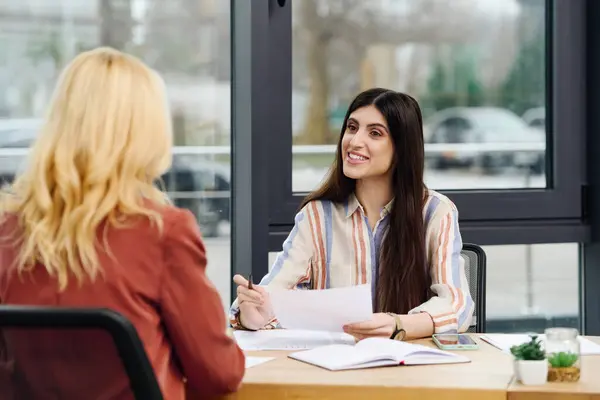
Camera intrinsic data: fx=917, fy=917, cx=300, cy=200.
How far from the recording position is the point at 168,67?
3504 mm

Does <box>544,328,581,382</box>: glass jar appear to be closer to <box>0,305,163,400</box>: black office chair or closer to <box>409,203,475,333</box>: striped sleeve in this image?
<box>409,203,475,333</box>: striped sleeve

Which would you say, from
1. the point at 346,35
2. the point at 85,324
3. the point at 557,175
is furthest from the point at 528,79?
the point at 85,324

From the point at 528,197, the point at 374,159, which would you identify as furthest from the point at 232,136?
the point at 528,197

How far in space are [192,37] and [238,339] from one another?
1.58 meters

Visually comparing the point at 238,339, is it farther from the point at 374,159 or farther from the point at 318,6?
the point at 318,6

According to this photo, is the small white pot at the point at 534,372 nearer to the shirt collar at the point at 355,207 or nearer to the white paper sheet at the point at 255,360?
the white paper sheet at the point at 255,360

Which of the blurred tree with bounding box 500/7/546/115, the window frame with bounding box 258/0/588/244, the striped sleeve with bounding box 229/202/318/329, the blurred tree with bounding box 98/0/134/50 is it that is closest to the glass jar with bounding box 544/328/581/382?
the striped sleeve with bounding box 229/202/318/329

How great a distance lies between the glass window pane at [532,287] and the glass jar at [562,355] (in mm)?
1846

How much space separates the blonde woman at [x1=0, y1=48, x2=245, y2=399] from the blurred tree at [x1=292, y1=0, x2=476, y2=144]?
6.28ft

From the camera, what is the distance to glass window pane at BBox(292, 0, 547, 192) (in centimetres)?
356

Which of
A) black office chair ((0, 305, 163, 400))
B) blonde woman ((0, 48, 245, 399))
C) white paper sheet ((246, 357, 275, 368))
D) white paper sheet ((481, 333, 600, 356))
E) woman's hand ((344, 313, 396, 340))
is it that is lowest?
white paper sheet ((246, 357, 275, 368))

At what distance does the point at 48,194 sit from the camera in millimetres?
1600

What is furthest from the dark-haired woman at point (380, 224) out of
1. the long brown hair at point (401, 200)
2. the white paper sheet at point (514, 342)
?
the white paper sheet at point (514, 342)

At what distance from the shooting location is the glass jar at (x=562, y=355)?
6.07 ft
